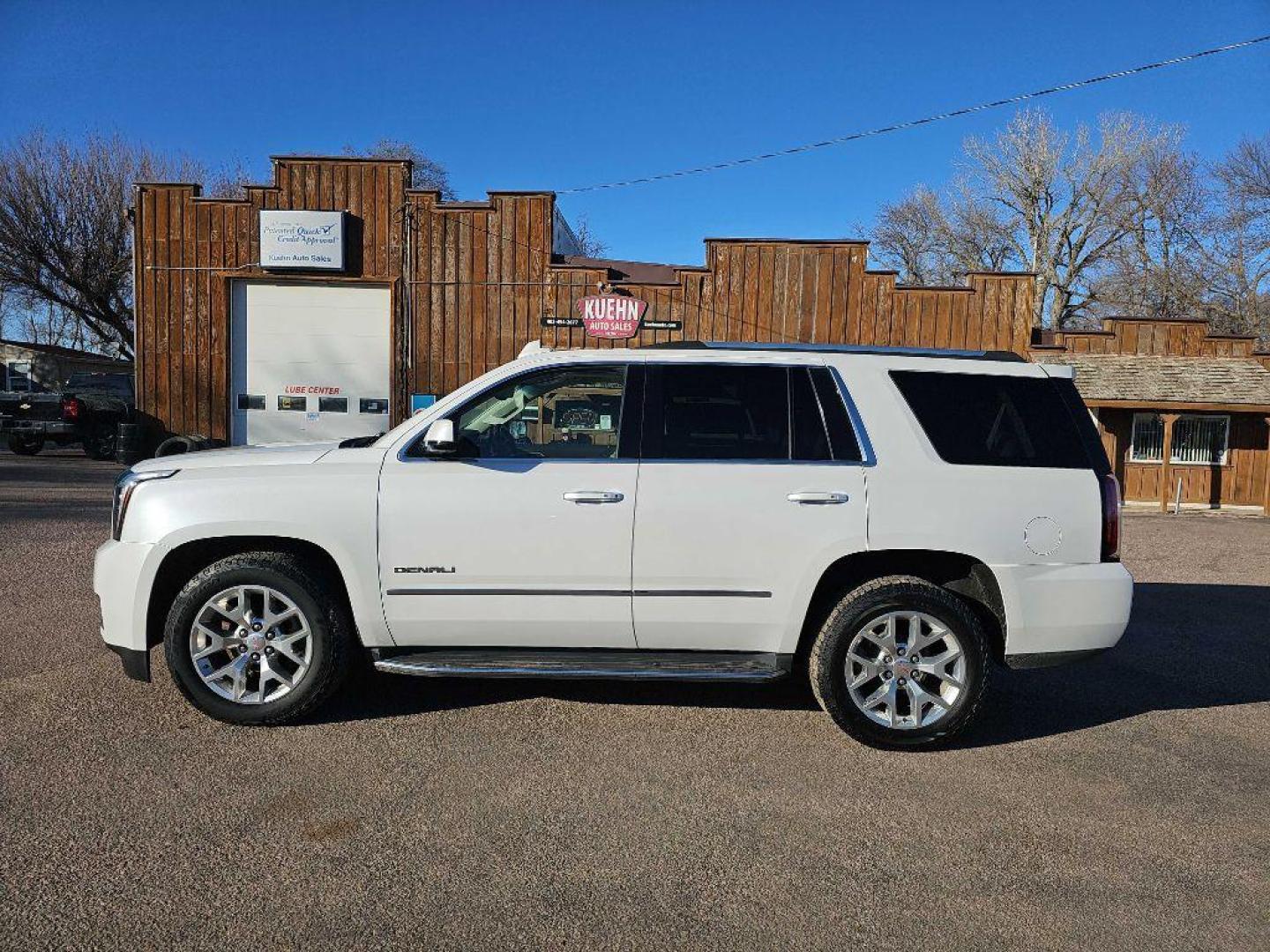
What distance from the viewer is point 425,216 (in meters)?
19.0

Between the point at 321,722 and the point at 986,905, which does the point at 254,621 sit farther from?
the point at 986,905

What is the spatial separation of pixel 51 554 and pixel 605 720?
6559mm

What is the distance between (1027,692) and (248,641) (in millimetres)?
4224

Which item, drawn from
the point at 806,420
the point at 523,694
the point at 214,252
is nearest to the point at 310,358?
the point at 214,252

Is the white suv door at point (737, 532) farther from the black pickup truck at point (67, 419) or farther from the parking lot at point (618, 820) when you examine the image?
the black pickup truck at point (67, 419)

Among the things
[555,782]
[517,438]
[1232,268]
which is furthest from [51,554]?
[1232,268]

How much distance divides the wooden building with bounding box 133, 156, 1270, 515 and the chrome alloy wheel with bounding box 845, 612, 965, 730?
594 inches

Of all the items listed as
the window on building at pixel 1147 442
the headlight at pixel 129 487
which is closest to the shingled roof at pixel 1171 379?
the window on building at pixel 1147 442

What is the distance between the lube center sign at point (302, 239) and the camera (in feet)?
61.1

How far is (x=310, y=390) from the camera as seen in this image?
19.0 meters

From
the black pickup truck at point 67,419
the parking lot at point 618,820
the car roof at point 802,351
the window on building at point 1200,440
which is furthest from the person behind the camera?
the window on building at point 1200,440

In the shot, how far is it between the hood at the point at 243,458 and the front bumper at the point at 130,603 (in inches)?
16.2

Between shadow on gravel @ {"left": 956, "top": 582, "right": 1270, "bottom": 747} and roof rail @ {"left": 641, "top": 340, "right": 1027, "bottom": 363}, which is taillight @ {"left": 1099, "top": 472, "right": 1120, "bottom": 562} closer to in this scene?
shadow on gravel @ {"left": 956, "top": 582, "right": 1270, "bottom": 747}

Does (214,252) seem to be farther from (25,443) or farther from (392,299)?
(25,443)
